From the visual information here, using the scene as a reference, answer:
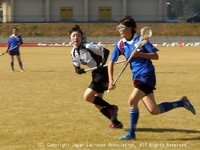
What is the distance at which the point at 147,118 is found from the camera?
10.6 meters

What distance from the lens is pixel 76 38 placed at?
9.38 m

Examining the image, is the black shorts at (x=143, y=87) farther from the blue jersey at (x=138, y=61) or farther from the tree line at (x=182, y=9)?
the tree line at (x=182, y=9)

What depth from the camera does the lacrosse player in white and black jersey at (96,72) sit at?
31.3 ft

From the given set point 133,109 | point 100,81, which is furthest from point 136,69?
point 100,81

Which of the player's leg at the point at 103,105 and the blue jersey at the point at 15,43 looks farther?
the blue jersey at the point at 15,43

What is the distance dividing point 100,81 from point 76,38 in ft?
2.90

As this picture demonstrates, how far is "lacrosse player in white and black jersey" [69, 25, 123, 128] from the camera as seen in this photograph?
31.3 feet

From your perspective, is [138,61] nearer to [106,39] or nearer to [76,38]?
[76,38]

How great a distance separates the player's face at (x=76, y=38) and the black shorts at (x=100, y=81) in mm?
632

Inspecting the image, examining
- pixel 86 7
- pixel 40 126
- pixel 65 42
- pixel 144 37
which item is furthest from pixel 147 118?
pixel 86 7

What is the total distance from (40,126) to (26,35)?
188 ft

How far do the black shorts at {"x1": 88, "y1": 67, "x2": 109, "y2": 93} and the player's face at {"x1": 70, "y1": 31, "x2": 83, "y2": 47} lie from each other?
0.63 m

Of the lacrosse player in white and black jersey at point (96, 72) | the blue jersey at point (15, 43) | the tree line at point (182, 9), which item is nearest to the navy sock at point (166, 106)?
the lacrosse player in white and black jersey at point (96, 72)

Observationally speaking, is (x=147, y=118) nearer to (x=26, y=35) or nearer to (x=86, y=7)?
(x=26, y=35)
